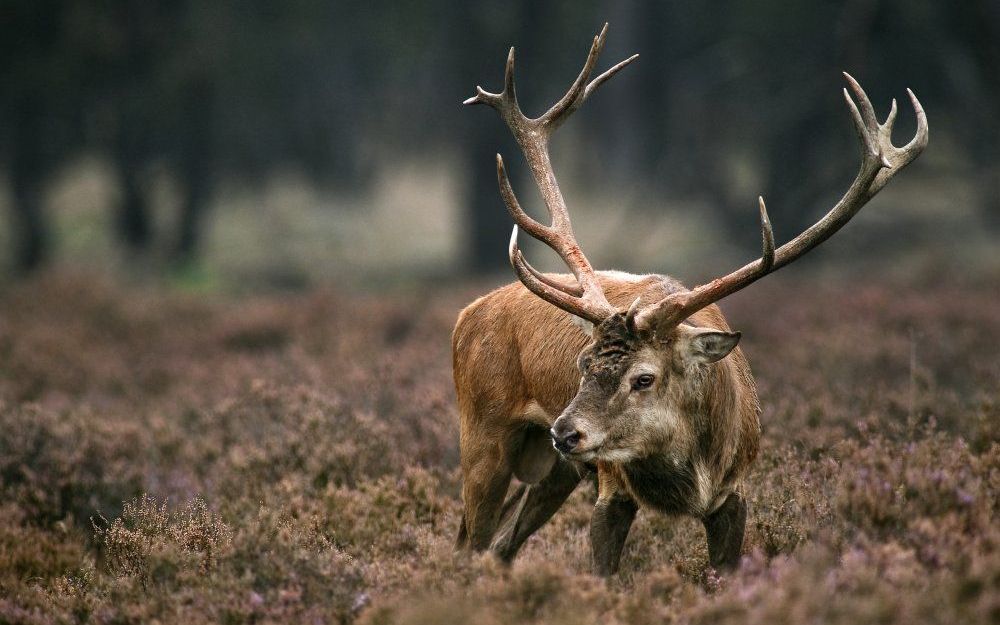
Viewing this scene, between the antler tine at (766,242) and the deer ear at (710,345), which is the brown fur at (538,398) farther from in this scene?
the antler tine at (766,242)

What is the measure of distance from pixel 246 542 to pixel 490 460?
1.39 meters

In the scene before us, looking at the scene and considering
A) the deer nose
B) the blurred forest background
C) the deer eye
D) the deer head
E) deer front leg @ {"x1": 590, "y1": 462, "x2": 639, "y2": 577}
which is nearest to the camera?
the deer nose

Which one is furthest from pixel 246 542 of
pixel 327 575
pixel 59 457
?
pixel 59 457

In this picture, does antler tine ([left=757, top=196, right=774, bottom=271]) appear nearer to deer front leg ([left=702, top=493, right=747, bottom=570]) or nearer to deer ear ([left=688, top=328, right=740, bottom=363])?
deer ear ([left=688, top=328, right=740, bottom=363])

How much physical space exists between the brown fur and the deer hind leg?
0.06 m

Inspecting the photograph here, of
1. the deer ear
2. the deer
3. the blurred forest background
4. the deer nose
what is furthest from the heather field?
the blurred forest background

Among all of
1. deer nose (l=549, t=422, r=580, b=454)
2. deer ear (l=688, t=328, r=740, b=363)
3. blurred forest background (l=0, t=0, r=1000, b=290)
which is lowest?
blurred forest background (l=0, t=0, r=1000, b=290)

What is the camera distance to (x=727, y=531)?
5.18 meters

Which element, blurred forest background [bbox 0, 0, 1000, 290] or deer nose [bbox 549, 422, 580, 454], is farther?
blurred forest background [bbox 0, 0, 1000, 290]

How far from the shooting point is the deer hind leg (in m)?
6.02

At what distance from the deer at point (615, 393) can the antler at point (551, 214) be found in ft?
0.04

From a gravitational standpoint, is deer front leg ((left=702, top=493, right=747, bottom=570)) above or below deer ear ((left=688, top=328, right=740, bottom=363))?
below

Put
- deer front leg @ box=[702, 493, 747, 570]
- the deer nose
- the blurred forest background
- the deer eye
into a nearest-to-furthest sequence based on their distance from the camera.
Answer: the deer nose → the deer eye → deer front leg @ box=[702, 493, 747, 570] → the blurred forest background

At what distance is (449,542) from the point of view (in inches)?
239
